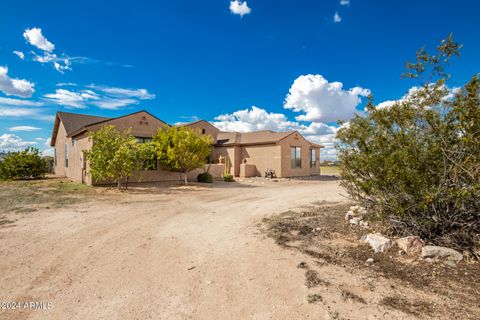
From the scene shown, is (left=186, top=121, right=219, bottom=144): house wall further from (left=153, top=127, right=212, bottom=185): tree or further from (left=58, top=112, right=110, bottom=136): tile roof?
(left=153, top=127, right=212, bottom=185): tree

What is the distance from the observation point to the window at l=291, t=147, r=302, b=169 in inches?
883

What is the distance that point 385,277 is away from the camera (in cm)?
338

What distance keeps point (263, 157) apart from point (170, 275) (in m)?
18.8

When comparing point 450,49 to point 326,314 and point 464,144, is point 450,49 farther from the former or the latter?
point 326,314

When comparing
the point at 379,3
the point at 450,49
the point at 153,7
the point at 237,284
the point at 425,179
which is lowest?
the point at 237,284

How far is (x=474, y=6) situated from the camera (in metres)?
6.74

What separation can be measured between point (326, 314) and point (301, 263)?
1275mm

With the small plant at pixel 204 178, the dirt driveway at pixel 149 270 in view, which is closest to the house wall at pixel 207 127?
the small plant at pixel 204 178

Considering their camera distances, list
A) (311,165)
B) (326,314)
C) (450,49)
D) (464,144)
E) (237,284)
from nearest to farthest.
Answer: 1. (326,314)
2. (237,284)
3. (464,144)
4. (450,49)
5. (311,165)

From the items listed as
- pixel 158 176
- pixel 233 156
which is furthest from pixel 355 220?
pixel 233 156

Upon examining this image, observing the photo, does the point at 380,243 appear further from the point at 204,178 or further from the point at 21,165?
the point at 21,165

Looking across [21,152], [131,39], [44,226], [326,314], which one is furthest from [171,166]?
[326,314]

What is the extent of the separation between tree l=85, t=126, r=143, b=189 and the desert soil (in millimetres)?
5397

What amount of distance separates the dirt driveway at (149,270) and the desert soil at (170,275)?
0.01 metres
